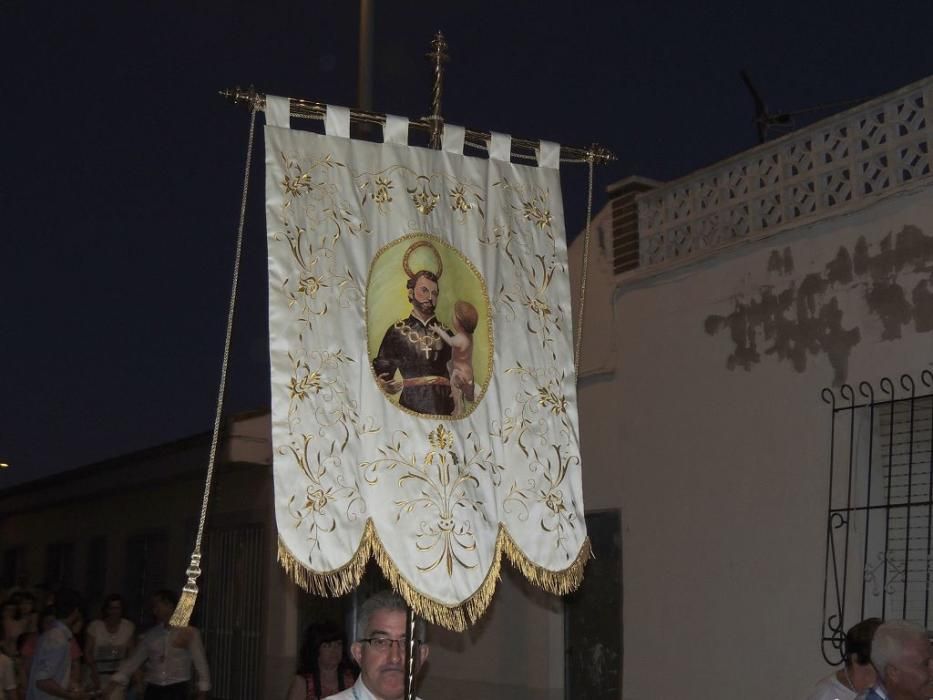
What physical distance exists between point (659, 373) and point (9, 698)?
4947mm

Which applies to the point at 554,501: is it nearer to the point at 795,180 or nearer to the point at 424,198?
the point at 424,198

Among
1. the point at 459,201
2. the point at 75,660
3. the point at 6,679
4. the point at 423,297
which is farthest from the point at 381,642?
the point at 75,660

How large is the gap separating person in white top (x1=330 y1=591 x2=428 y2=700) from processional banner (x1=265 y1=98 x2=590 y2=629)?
18.5 inches

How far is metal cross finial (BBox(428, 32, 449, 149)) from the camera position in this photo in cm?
504

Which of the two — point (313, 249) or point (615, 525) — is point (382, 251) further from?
point (615, 525)

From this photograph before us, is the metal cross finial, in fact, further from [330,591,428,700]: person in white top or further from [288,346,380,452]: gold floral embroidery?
[330,591,428,700]: person in white top

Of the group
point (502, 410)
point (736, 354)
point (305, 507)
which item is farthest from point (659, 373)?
point (305, 507)

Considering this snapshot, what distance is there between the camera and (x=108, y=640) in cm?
1027

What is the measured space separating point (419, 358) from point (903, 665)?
6.64 ft

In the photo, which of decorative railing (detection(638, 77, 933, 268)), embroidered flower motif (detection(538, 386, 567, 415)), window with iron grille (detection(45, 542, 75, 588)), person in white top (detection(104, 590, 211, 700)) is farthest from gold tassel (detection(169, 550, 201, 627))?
window with iron grille (detection(45, 542, 75, 588))

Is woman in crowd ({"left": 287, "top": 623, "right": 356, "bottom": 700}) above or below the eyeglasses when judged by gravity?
below

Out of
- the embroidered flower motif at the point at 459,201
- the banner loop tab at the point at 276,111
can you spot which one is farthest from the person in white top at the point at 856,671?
the banner loop tab at the point at 276,111

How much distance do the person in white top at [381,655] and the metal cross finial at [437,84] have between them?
1981mm

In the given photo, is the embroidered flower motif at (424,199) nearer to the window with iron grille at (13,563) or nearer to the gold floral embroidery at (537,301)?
the gold floral embroidery at (537,301)
